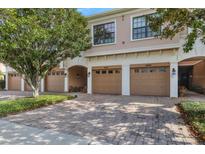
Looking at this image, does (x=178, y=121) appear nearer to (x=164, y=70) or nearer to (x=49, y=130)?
(x=49, y=130)

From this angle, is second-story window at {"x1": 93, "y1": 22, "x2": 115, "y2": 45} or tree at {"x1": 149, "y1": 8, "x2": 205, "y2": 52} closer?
tree at {"x1": 149, "y1": 8, "x2": 205, "y2": 52}

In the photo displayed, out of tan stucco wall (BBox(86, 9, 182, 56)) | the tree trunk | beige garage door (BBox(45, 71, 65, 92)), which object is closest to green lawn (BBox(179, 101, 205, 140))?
tan stucco wall (BBox(86, 9, 182, 56))

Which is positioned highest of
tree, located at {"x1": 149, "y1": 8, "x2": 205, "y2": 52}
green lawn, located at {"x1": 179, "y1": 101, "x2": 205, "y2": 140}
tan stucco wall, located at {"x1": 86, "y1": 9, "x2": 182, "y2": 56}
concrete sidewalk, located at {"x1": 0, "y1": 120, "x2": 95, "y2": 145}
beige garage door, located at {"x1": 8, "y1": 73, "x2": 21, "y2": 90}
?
tan stucco wall, located at {"x1": 86, "y1": 9, "x2": 182, "y2": 56}

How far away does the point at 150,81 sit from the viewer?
48.3ft

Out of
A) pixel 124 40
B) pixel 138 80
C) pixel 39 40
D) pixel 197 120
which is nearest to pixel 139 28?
pixel 124 40

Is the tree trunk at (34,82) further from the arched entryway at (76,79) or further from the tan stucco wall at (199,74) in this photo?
the tan stucco wall at (199,74)

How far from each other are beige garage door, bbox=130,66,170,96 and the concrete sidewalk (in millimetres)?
10135

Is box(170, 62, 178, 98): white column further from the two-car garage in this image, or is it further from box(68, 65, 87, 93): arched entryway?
box(68, 65, 87, 93): arched entryway

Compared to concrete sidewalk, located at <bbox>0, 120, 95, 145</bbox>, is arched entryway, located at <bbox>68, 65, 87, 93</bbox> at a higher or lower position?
higher

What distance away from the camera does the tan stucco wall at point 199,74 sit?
16.3 meters

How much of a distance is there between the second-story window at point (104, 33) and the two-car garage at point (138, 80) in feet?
7.43

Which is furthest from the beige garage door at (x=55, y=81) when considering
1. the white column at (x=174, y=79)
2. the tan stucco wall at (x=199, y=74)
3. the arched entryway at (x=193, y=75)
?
the tan stucco wall at (x=199, y=74)

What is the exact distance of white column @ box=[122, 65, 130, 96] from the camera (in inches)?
612
